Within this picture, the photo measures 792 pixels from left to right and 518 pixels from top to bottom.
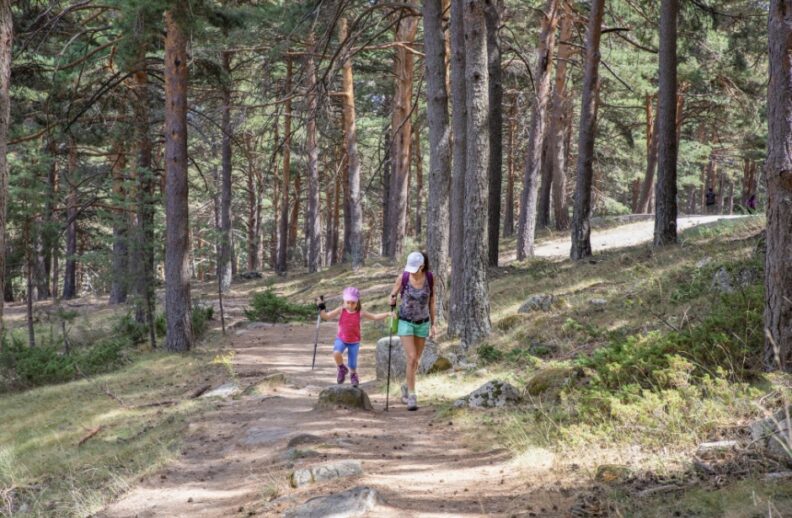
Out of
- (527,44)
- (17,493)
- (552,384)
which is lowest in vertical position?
(17,493)

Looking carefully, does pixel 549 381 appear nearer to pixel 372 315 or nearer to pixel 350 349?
pixel 372 315

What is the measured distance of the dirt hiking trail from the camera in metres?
4.70

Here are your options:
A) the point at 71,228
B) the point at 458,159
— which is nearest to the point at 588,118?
the point at 458,159

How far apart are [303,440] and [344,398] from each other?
1600 mm

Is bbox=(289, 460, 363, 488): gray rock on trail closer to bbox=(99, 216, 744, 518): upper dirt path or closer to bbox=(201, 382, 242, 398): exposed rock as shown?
bbox=(99, 216, 744, 518): upper dirt path

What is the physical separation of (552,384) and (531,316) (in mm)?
4091

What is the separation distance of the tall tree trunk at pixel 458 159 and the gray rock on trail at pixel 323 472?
5.94m

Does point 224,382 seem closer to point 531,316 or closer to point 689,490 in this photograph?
point 531,316

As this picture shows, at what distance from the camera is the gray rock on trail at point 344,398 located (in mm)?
7984

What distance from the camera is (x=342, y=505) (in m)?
4.42

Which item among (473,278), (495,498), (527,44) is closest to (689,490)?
(495,498)

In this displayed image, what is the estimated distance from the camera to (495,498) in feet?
15.4

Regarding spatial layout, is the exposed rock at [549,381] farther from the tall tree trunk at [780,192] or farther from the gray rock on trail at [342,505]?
the gray rock on trail at [342,505]

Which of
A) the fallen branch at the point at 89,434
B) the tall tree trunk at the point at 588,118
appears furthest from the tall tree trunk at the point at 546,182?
the fallen branch at the point at 89,434
